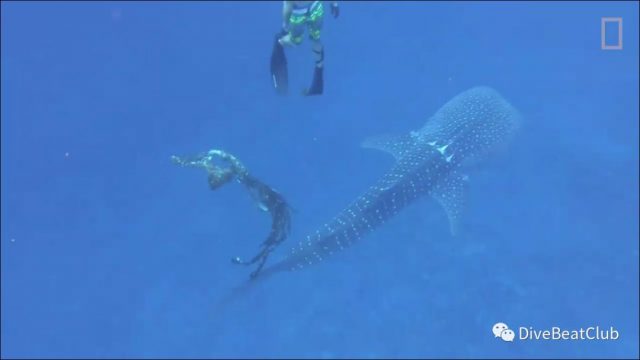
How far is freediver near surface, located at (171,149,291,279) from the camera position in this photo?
11891 mm

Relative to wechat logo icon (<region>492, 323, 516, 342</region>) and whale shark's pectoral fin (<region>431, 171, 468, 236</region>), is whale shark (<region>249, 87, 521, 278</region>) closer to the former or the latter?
whale shark's pectoral fin (<region>431, 171, 468, 236</region>)

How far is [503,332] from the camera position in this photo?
546 inches

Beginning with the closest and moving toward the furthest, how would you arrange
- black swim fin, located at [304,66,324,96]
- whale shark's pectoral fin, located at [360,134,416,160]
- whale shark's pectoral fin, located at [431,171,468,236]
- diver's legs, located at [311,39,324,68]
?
diver's legs, located at [311,39,324,68] → black swim fin, located at [304,66,324,96] → whale shark's pectoral fin, located at [431,171,468,236] → whale shark's pectoral fin, located at [360,134,416,160]

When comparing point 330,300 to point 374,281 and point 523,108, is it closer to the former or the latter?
point 374,281

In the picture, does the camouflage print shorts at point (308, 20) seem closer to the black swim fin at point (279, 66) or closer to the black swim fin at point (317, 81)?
the black swim fin at point (279, 66)

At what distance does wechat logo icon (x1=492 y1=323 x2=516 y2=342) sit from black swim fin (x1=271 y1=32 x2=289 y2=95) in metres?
7.88

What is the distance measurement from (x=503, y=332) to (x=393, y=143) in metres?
5.56

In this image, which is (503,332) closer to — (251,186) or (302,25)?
(251,186)

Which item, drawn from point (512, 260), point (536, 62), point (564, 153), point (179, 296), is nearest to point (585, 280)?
point (512, 260)

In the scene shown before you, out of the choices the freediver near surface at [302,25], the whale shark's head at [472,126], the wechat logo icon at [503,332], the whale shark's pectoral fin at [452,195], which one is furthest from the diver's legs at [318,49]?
the wechat logo icon at [503,332]

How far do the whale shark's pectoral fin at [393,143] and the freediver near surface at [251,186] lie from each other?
4.04 meters

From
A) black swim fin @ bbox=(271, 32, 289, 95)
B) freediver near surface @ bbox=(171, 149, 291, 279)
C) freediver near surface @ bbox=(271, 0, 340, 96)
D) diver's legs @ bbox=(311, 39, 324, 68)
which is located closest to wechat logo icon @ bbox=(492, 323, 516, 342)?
freediver near surface @ bbox=(171, 149, 291, 279)

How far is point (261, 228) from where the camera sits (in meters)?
15.8

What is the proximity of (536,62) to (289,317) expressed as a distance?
12541 millimetres
